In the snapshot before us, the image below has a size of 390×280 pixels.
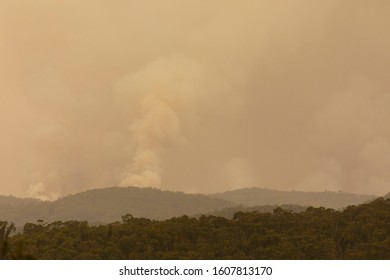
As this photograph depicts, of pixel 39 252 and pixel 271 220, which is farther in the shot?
pixel 271 220

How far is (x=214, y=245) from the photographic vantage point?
154250mm

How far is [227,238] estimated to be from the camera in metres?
160

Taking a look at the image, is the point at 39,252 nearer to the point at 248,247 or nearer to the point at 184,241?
the point at 184,241

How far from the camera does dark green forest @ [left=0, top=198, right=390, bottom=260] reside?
486 feet

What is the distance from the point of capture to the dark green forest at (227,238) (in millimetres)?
148125

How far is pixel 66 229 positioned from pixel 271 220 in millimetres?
57811
